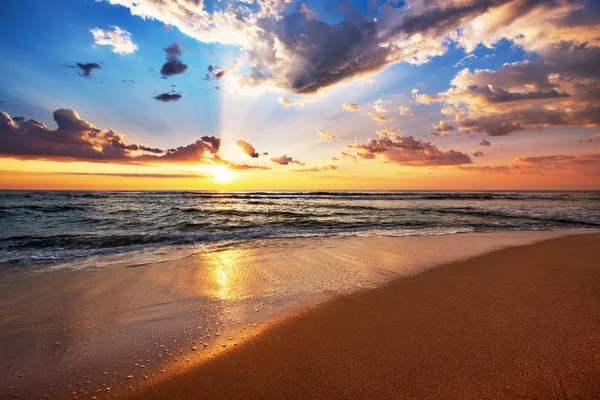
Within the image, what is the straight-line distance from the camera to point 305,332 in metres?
3.14

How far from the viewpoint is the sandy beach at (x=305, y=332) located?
2.27m

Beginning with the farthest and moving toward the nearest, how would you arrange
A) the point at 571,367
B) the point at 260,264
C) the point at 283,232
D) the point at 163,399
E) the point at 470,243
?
the point at 283,232 → the point at 470,243 → the point at 260,264 → the point at 571,367 → the point at 163,399

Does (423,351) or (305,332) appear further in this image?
→ (305,332)

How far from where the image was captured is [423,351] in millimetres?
2639

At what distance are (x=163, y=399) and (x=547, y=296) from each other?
498cm

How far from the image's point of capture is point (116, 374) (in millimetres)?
2486

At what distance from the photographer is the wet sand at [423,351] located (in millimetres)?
2170

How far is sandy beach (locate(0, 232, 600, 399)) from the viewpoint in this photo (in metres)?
2.27

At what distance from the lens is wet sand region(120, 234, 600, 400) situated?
217cm

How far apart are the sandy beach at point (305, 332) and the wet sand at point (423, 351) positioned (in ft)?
0.04

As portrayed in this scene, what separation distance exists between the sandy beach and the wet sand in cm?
1

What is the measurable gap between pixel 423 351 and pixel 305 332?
48.1 inches

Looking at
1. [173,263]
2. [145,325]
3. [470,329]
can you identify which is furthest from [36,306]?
[470,329]

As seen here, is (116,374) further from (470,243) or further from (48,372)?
(470,243)
